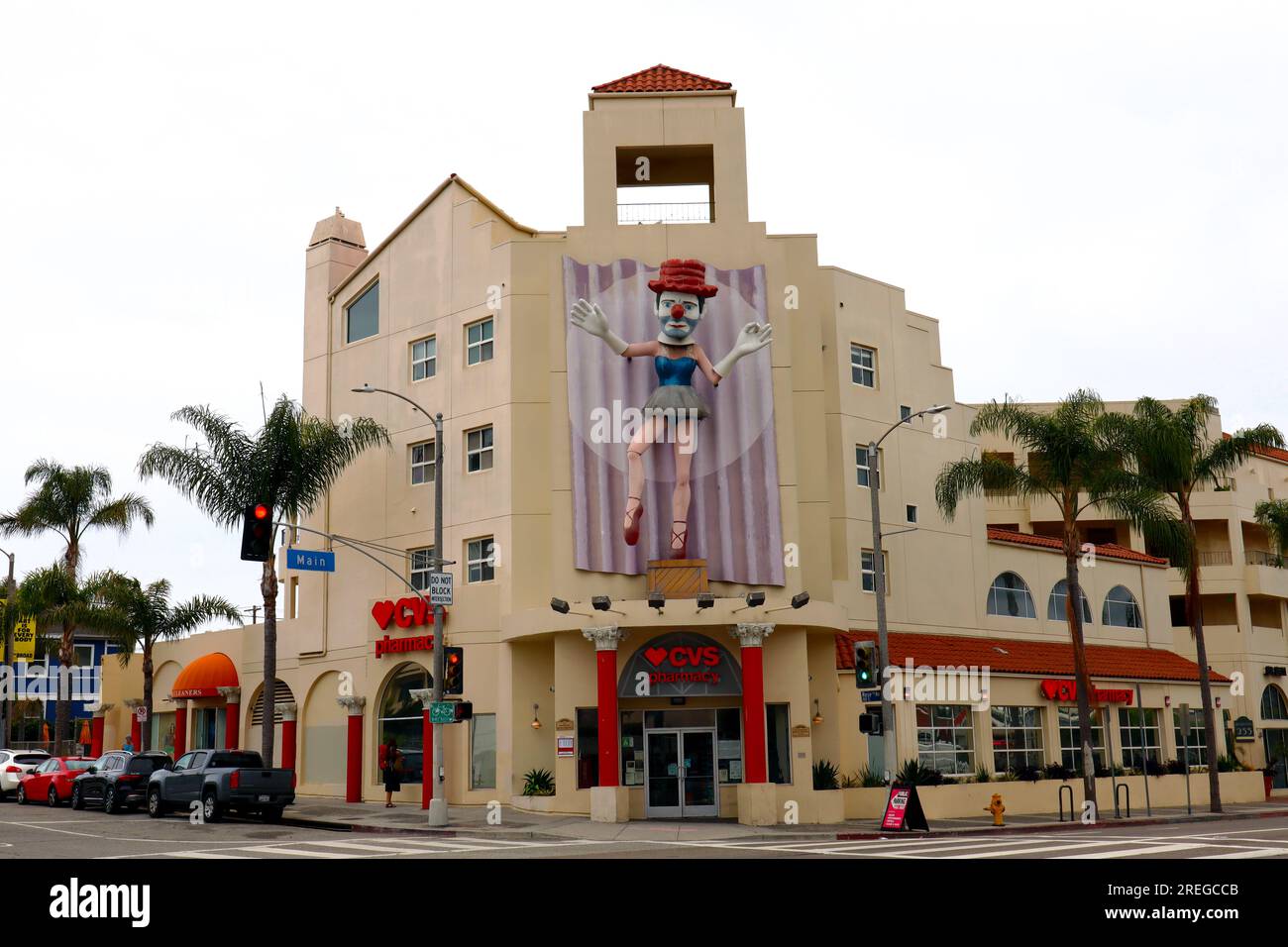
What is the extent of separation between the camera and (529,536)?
35656 mm

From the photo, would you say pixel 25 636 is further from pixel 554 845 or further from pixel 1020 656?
pixel 1020 656

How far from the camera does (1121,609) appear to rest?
4869 cm

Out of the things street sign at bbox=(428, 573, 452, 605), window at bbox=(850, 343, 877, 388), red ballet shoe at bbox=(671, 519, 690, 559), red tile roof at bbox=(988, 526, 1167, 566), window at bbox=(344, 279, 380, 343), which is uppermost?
window at bbox=(344, 279, 380, 343)

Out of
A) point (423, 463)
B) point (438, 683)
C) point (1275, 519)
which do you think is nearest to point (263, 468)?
point (423, 463)

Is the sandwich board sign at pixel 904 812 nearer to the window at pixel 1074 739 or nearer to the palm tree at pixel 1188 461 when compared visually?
the palm tree at pixel 1188 461

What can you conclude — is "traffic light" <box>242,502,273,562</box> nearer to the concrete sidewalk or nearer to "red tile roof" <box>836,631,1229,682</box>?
the concrete sidewalk

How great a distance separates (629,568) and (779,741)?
5.90m

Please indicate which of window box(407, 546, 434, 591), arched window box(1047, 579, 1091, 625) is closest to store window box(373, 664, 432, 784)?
window box(407, 546, 434, 591)

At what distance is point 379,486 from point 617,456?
30.4 ft

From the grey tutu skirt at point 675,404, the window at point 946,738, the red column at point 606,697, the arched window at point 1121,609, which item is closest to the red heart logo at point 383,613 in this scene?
the red column at point 606,697

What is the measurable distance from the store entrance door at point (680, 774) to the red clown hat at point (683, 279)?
458 inches

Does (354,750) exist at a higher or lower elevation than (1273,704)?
lower

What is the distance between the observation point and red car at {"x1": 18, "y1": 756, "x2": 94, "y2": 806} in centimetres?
3856

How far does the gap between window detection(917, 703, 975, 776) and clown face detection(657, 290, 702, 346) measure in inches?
Result: 519
